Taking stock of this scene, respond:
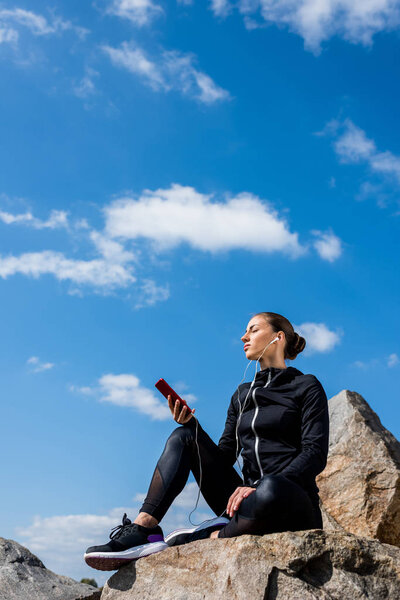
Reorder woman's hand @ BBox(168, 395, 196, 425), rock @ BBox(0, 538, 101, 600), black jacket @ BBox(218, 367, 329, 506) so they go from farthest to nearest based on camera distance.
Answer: rock @ BBox(0, 538, 101, 600)
woman's hand @ BBox(168, 395, 196, 425)
black jacket @ BBox(218, 367, 329, 506)

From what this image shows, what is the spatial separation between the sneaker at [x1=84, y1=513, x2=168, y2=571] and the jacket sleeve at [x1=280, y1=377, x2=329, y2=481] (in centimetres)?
98

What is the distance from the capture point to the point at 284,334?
5.38 meters

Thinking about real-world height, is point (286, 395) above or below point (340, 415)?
below

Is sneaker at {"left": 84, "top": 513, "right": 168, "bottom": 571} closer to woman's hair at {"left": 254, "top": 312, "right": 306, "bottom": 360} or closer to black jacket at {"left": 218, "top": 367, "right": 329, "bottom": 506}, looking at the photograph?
black jacket at {"left": 218, "top": 367, "right": 329, "bottom": 506}

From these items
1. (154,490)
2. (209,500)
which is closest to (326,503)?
(209,500)

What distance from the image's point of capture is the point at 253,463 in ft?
15.9

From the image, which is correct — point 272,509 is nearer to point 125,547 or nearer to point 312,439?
point 312,439

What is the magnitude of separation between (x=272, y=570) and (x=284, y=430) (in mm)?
1045

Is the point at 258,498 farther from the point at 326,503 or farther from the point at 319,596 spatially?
the point at 326,503

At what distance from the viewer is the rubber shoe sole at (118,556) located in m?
4.38

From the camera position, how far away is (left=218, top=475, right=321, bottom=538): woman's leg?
4.21 metres

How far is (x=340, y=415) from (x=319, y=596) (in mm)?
3883

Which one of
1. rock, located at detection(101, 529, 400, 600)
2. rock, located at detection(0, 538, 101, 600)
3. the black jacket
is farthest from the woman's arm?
rock, located at detection(0, 538, 101, 600)

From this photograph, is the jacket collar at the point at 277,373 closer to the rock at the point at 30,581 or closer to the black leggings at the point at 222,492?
the black leggings at the point at 222,492
